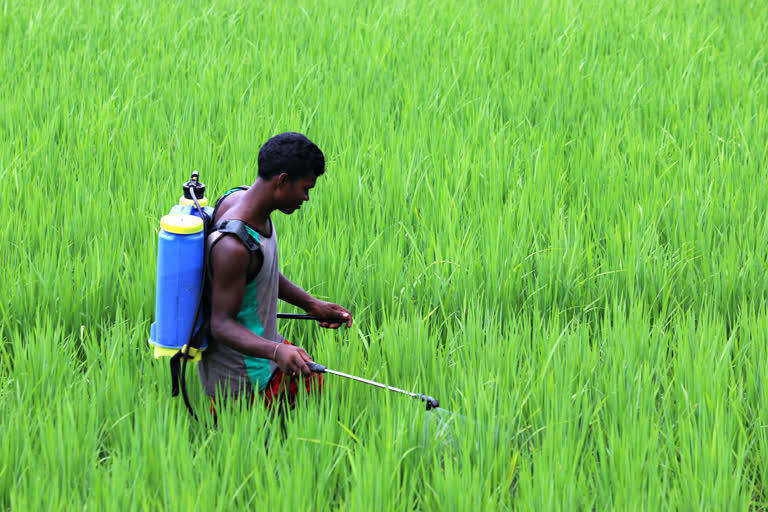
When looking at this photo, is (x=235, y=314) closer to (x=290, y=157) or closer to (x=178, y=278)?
(x=178, y=278)

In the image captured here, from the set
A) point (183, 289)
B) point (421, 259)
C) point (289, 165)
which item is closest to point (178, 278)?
point (183, 289)

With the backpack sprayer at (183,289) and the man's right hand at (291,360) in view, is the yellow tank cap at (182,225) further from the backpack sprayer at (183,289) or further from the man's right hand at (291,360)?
the man's right hand at (291,360)

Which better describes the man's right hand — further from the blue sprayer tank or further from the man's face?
the man's face

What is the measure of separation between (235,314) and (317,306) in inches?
13.7

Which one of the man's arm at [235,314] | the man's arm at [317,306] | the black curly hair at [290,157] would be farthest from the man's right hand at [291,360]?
the black curly hair at [290,157]

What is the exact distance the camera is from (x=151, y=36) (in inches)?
244

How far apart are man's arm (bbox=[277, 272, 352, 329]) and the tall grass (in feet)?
0.65

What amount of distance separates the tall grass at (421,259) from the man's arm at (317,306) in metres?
0.20

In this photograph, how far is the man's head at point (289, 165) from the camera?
2.07m

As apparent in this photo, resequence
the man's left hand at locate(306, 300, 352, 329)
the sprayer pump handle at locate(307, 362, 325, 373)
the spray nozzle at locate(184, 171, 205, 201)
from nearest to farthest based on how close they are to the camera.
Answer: the sprayer pump handle at locate(307, 362, 325, 373) < the spray nozzle at locate(184, 171, 205, 201) < the man's left hand at locate(306, 300, 352, 329)

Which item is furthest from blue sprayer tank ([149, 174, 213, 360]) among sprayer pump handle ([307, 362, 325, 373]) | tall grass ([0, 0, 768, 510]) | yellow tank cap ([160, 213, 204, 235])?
sprayer pump handle ([307, 362, 325, 373])

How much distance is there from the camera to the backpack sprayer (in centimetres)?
203

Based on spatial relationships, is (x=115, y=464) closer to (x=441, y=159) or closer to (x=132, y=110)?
(x=441, y=159)

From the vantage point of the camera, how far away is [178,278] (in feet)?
6.72
